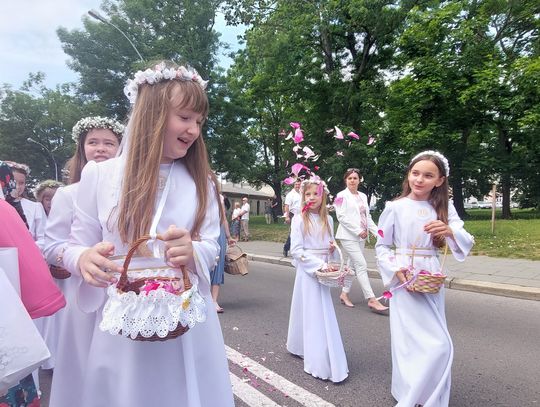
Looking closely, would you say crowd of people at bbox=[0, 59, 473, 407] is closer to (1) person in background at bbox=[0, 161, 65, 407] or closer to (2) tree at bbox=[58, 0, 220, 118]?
(1) person in background at bbox=[0, 161, 65, 407]

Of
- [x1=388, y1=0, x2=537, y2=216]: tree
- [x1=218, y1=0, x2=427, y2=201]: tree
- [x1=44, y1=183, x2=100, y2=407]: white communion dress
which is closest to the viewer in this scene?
[x1=44, y1=183, x2=100, y2=407]: white communion dress

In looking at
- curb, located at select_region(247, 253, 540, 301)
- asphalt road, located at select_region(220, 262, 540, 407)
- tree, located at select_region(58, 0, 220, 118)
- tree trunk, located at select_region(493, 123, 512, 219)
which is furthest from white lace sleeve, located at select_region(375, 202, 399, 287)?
tree trunk, located at select_region(493, 123, 512, 219)

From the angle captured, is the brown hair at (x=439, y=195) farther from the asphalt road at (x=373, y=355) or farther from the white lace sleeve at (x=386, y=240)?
the asphalt road at (x=373, y=355)

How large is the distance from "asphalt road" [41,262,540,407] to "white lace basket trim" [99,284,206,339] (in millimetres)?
2347

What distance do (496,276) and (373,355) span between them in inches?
205

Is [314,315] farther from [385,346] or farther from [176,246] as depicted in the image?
[176,246]

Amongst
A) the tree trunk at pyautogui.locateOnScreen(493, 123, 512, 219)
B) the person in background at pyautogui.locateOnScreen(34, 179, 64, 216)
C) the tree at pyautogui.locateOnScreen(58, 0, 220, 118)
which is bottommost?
the person in background at pyautogui.locateOnScreen(34, 179, 64, 216)

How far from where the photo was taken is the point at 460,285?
8.07 m

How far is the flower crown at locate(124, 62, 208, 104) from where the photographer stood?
5.67 ft

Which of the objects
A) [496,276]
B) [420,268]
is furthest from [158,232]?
[496,276]

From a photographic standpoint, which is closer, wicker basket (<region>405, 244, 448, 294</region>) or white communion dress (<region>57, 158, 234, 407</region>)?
white communion dress (<region>57, 158, 234, 407</region>)

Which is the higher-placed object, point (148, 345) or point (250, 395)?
point (148, 345)

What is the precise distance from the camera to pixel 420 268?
11.0 feet

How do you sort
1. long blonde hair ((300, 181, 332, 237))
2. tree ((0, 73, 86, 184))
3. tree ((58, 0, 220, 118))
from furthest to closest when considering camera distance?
tree ((0, 73, 86, 184)) → tree ((58, 0, 220, 118)) → long blonde hair ((300, 181, 332, 237))
